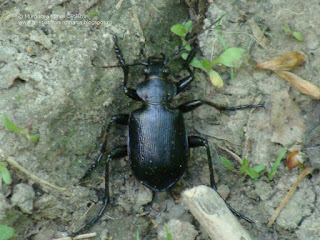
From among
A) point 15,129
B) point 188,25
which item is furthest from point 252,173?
point 15,129

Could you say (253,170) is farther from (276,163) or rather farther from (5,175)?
(5,175)

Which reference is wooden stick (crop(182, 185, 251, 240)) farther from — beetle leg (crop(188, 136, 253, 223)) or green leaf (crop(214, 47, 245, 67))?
green leaf (crop(214, 47, 245, 67))

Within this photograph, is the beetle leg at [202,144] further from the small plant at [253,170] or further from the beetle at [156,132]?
the small plant at [253,170]

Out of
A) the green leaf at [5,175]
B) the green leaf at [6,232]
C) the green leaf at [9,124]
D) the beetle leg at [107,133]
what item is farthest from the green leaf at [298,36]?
the green leaf at [6,232]

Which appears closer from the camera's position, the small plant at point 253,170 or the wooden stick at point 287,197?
the wooden stick at point 287,197

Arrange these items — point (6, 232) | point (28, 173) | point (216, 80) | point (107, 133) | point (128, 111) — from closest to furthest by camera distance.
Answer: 1. point (6, 232)
2. point (28, 173)
3. point (107, 133)
4. point (216, 80)
5. point (128, 111)

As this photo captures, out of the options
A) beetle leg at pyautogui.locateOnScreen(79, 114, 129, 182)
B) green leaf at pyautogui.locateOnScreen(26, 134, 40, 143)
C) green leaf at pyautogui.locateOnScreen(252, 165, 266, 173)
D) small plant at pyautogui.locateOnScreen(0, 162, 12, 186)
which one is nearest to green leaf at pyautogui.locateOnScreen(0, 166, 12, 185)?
small plant at pyautogui.locateOnScreen(0, 162, 12, 186)
